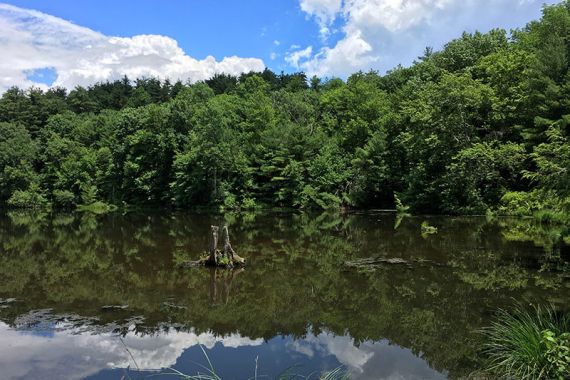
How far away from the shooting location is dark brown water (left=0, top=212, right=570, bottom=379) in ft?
28.8

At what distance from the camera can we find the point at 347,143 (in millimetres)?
53094

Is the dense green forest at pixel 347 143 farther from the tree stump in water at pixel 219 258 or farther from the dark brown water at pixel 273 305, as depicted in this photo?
the tree stump in water at pixel 219 258

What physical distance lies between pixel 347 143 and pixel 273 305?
42.2m

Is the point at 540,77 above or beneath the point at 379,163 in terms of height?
above

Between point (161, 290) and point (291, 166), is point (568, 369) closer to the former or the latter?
point (161, 290)

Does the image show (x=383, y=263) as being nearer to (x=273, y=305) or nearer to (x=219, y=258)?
(x=219, y=258)

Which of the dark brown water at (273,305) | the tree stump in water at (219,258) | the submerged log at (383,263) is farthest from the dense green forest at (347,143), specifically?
the tree stump in water at (219,258)

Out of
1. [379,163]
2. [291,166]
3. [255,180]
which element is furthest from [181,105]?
[379,163]

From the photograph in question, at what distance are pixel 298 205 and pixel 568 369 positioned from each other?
4381cm

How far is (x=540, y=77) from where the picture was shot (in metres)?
33.1

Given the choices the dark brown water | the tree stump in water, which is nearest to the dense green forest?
the dark brown water

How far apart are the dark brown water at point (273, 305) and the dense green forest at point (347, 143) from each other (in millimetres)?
3857

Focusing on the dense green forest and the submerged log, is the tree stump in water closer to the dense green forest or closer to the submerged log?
the submerged log

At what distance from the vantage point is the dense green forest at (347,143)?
3462 cm
